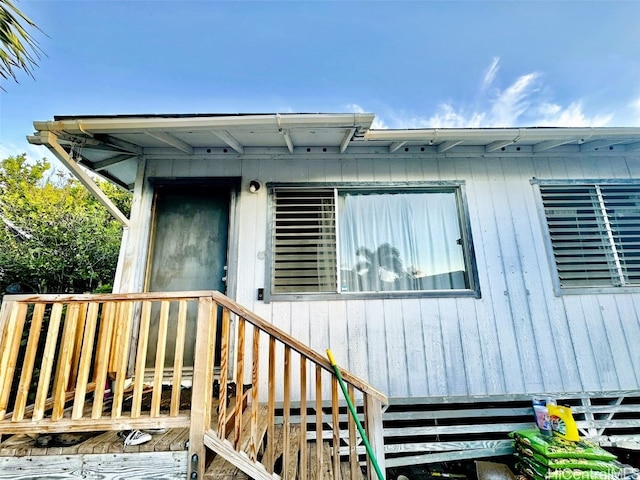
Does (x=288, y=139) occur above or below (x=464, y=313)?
above

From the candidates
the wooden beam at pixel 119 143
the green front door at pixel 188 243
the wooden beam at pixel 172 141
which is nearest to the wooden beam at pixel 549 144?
the green front door at pixel 188 243

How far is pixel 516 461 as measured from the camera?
2570 mm

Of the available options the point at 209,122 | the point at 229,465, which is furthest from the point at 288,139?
the point at 229,465

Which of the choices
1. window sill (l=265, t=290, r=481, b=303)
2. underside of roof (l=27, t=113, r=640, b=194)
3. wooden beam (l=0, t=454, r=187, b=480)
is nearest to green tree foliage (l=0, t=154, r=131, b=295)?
underside of roof (l=27, t=113, r=640, b=194)

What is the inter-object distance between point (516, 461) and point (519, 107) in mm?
10717

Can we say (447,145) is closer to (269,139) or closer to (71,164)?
(269,139)

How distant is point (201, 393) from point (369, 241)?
7.11 ft

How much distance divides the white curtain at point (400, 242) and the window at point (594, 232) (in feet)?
3.85

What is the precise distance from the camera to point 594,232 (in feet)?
10.5

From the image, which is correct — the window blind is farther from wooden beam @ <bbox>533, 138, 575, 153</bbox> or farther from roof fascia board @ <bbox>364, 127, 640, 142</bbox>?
wooden beam @ <bbox>533, 138, 575, 153</bbox>

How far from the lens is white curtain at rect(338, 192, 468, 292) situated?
2985 millimetres

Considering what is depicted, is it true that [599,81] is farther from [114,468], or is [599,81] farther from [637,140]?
[114,468]

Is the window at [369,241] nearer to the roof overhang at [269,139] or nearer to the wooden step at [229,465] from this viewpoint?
the roof overhang at [269,139]

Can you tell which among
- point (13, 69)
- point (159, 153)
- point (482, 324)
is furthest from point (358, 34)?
point (482, 324)
